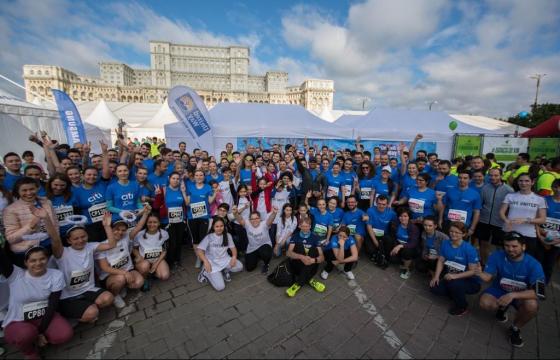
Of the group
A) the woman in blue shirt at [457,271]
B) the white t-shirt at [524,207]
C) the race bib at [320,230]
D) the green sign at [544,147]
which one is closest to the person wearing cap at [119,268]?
the race bib at [320,230]

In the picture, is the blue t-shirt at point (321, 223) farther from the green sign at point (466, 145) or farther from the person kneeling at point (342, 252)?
the green sign at point (466, 145)

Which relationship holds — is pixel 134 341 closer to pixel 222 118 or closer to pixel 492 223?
pixel 492 223

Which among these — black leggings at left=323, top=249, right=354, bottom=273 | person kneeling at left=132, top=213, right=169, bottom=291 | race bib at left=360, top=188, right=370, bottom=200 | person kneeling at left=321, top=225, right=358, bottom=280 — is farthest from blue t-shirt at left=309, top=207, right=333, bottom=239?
person kneeling at left=132, top=213, right=169, bottom=291

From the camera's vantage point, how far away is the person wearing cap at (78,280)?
281cm

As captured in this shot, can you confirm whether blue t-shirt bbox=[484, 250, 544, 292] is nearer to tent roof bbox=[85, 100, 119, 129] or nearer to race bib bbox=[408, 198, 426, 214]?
race bib bbox=[408, 198, 426, 214]

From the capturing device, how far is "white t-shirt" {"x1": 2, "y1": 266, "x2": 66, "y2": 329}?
2.49 m

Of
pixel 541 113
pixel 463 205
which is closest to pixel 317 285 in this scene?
pixel 463 205

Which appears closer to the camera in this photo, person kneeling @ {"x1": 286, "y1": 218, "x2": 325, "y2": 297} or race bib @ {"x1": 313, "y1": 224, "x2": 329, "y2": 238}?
person kneeling @ {"x1": 286, "y1": 218, "x2": 325, "y2": 297}

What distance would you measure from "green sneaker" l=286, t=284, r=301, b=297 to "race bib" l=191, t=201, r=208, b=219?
7.15 feet

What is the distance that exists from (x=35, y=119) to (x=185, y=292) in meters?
10.2

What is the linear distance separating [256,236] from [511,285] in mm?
3687

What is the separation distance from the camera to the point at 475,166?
4465 mm

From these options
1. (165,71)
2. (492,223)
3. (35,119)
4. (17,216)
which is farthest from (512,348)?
(165,71)

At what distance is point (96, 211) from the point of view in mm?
3703
